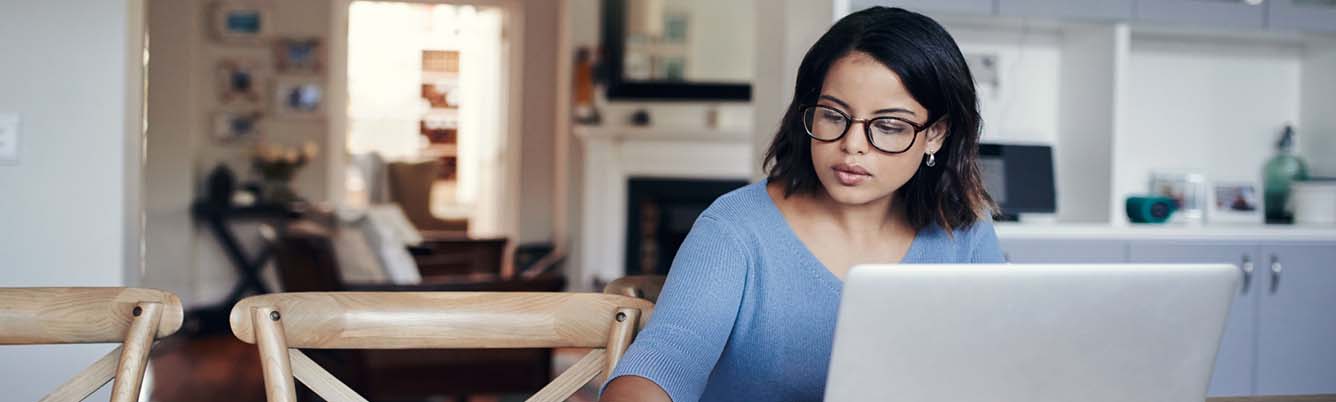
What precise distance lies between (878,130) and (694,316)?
291mm

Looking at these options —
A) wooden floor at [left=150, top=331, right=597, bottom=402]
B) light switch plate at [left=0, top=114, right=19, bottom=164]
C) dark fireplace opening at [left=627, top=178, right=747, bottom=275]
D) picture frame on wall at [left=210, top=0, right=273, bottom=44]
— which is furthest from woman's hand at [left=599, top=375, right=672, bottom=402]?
picture frame on wall at [left=210, top=0, right=273, bottom=44]

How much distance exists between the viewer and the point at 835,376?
0.96m

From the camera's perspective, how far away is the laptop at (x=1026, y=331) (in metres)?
0.94

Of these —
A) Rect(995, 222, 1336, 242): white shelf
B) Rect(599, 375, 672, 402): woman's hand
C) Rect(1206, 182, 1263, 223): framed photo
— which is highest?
Rect(1206, 182, 1263, 223): framed photo

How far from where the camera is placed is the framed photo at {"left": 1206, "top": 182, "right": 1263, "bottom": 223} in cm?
394

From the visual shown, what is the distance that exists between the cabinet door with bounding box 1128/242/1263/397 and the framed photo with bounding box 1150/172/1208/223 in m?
0.33

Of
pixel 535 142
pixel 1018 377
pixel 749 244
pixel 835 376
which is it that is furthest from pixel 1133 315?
pixel 535 142

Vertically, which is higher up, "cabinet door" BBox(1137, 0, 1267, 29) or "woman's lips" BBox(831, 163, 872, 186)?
"cabinet door" BBox(1137, 0, 1267, 29)

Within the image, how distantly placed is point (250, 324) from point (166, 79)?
594 centimetres

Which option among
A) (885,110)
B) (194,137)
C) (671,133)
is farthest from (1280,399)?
(194,137)

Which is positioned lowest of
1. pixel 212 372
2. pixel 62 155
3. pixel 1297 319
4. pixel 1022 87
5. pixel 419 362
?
pixel 212 372

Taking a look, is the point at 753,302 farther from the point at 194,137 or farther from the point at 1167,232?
the point at 194,137

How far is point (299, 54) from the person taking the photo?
7062 millimetres

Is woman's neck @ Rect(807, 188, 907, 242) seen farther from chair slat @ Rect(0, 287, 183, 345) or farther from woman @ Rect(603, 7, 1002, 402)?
chair slat @ Rect(0, 287, 183, 345)
